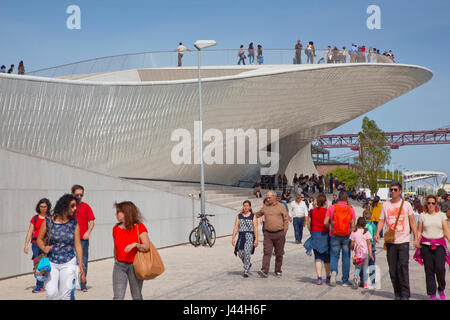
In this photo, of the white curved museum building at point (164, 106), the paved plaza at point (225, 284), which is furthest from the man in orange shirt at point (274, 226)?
the white curved museum building at point (164, 106)

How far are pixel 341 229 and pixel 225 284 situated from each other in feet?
6.78

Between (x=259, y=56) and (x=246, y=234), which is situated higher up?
(x=259, y=56)

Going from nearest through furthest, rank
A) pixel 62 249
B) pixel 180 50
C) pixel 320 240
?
pixel 62 249, pixel 320 240, pixel 180 50

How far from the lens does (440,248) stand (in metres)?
7.39

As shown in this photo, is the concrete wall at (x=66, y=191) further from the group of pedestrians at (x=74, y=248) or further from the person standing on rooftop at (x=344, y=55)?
the person standing on rooftop at (x=344, y=55)

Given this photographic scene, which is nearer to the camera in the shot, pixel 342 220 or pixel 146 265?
pixel 146 265

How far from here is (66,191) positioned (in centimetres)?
1141

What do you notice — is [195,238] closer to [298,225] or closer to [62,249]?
[298,225]

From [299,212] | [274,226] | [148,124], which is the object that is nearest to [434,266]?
[274,226]

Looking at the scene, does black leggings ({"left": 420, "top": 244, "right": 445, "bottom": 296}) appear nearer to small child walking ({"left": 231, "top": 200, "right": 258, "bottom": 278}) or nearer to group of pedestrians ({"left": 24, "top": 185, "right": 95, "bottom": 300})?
small child walking ({"left": 231, "top": 200, "right": 258, "bottom": 278})

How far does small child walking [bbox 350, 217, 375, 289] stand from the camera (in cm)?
842

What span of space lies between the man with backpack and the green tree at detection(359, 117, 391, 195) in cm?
3350

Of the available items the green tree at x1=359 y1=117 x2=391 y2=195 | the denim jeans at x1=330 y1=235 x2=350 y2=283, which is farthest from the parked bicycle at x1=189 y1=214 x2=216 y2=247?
the green tree at x1=359 y1=117 x2=391 y2=195

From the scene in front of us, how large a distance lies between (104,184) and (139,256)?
7.42 meters
